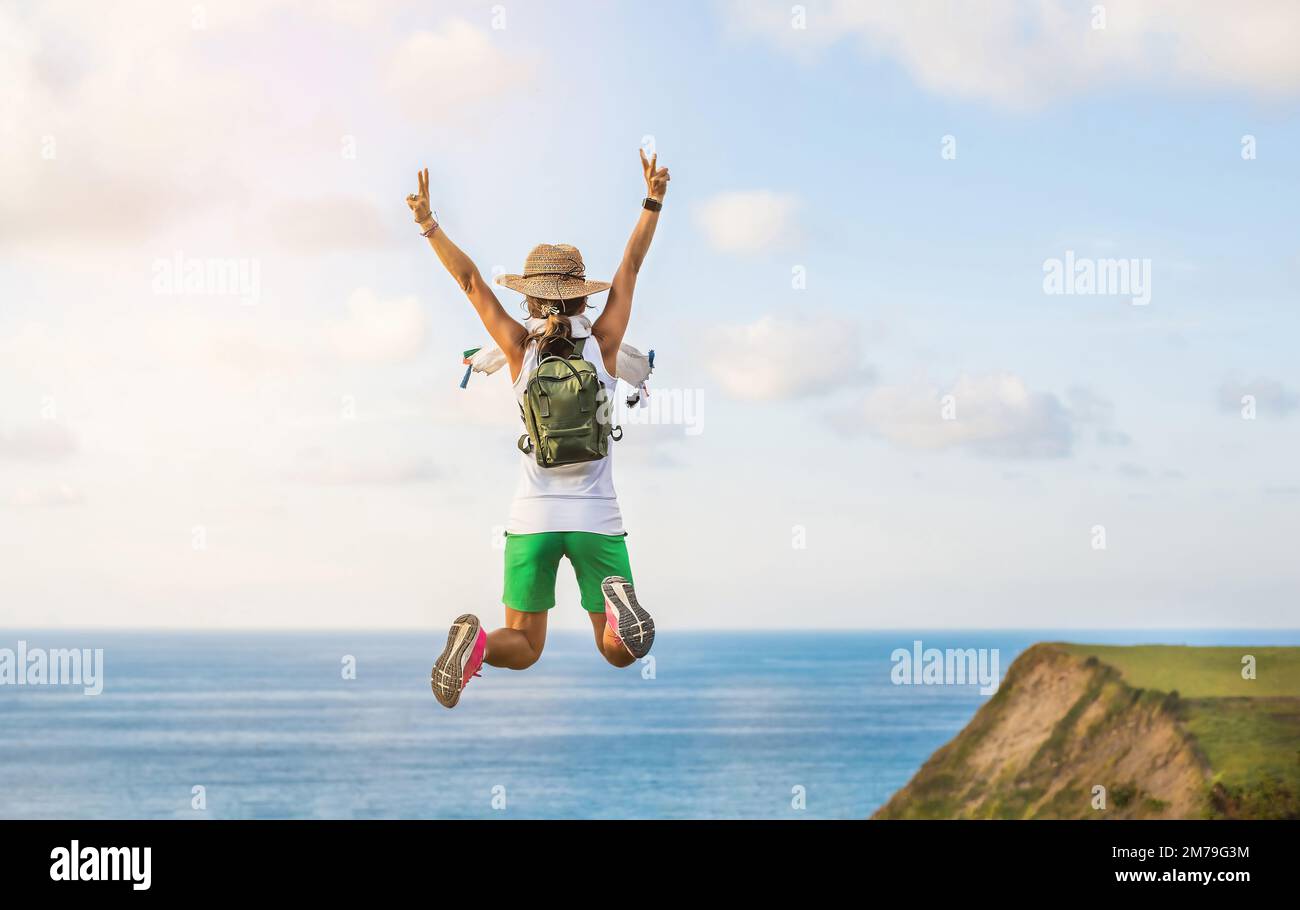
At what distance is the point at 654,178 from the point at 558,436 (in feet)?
6.14

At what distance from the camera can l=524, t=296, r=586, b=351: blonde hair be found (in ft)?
27.1

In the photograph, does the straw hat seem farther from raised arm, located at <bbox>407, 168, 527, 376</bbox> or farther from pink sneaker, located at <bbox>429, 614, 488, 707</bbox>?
pink sneaker, located at <bbox>429, 614, 488, 707</bbox>

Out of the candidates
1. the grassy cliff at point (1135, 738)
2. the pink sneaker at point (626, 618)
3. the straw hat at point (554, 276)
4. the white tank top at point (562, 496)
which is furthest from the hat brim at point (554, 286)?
the grassy cliff at point (1135, 738)

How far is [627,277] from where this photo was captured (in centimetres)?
851

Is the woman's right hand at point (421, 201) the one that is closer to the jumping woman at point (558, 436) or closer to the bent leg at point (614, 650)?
the jumping woman at point (558, 436)

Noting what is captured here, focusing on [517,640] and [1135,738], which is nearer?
[517,640]

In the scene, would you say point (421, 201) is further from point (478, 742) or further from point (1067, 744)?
point (478, 742)

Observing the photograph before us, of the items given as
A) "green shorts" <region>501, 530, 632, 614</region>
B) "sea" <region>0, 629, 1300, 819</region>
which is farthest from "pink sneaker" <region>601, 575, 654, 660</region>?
"sea" <region>0, 629, 1300, 819</region>

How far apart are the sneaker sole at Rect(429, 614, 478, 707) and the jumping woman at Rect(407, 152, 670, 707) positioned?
0.01 m

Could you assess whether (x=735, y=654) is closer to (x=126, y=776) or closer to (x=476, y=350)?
(x=126, y=776)

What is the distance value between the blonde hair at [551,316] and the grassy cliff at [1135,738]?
1685 cm

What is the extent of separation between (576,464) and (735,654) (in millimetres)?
123162

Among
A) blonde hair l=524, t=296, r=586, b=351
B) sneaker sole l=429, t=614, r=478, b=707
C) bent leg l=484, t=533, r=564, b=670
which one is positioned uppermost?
blonde hair l=524, t=296, r=586, b=351

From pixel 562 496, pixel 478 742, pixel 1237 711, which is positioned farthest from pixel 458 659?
pixel 478 742
